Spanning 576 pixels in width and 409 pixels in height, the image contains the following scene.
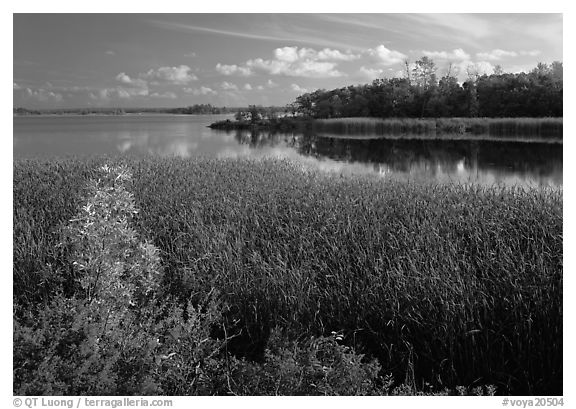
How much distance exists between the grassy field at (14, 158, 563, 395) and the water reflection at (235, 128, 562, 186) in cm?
42

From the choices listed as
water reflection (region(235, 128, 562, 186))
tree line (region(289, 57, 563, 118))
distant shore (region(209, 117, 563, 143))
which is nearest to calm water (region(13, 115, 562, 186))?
water reflection (region(235, 128, 562, 186))

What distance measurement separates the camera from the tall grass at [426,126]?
20.0 feet

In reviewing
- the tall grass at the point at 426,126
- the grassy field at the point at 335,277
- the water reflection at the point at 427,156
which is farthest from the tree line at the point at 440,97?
the grassy field at the point at 335,277

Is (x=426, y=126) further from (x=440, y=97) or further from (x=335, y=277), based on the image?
(x=335, y=277)

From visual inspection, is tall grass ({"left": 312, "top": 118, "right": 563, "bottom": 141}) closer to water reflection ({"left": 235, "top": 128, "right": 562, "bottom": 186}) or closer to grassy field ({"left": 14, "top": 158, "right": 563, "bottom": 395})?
water reflection ({"left": 235, "top": 128, "right": 562, "bottom": 186})

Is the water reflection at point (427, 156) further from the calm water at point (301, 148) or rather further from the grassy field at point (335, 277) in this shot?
the grassy field at point (335, 277)

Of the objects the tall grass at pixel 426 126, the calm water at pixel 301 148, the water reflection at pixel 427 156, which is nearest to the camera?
the calm water at pixel 301 148

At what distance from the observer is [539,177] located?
240 inches

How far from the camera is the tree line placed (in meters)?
5.17

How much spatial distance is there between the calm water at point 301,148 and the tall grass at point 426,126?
0.66 feet

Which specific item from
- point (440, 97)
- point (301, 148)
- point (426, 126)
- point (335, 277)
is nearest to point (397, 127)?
point (426, 126)
